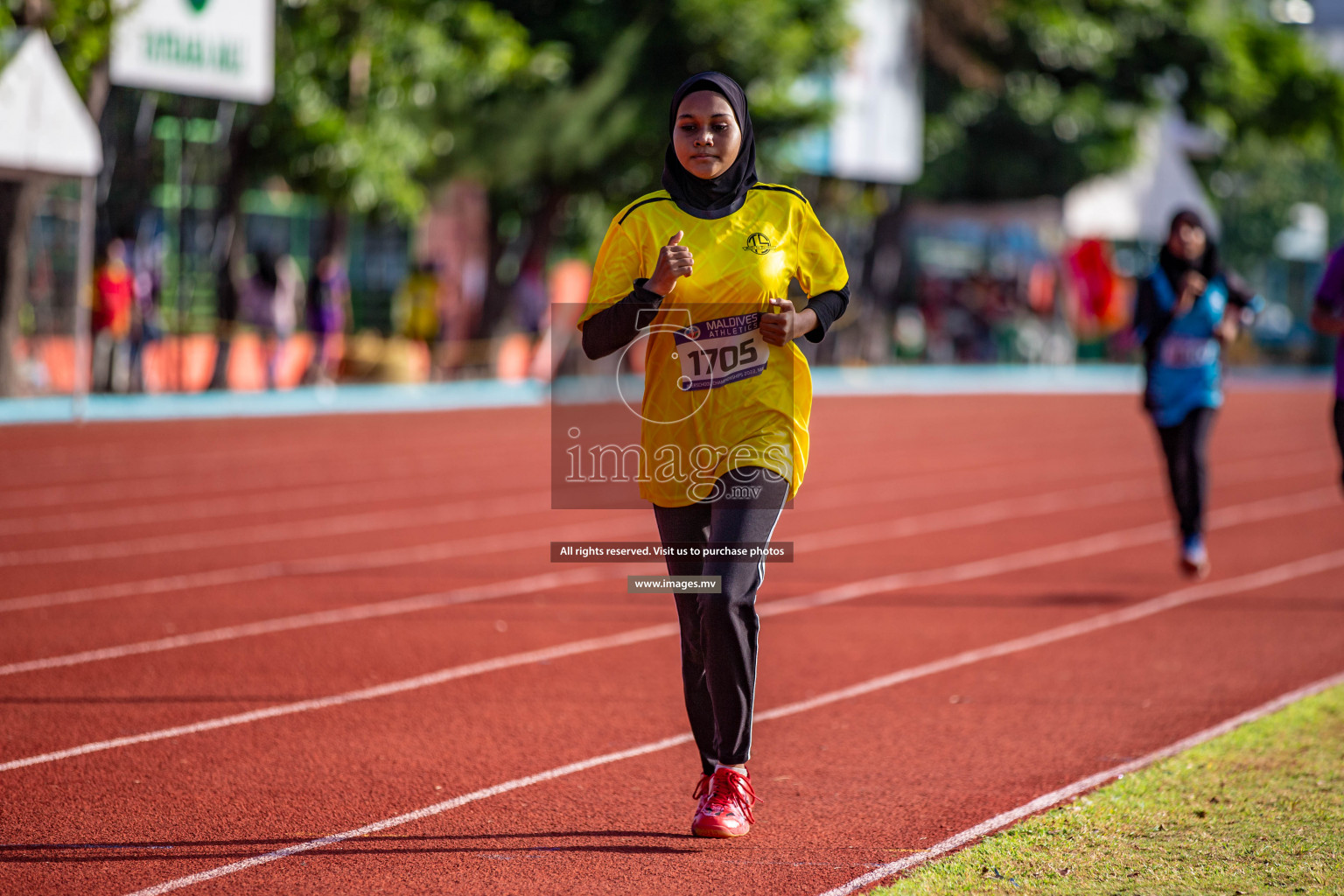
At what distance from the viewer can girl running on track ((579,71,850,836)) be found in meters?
4.25

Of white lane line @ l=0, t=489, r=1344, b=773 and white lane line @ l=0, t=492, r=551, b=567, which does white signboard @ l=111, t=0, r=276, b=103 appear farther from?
white lane line @ l=0, t=489, r=1344, b=773

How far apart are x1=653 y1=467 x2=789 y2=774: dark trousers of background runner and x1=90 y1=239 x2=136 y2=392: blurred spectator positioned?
656 inches

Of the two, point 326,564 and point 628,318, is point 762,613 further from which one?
point 628,318

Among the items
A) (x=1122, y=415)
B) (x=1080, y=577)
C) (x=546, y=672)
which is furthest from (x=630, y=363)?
(x=546, y=672)

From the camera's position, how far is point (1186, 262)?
8.82 m

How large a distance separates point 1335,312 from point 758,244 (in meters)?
4.05

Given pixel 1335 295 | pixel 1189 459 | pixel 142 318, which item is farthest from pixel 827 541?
pixel 142 318

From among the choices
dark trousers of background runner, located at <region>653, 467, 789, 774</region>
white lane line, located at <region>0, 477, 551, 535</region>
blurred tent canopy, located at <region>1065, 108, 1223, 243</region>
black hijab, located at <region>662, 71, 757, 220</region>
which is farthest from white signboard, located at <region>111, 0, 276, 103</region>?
blurred tent canopy, located at <region>1065, 108, 1223, 243</region>

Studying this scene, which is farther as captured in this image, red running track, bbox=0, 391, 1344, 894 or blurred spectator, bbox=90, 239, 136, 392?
blurred spectator, bbox=90, 239, 136, 392

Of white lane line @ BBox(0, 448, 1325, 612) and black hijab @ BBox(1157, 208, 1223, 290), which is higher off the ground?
black hijab @ BBox(1157, 208, 1223, 290)

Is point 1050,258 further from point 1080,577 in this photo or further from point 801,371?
point 801,371

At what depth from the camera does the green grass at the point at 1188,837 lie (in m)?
3.94

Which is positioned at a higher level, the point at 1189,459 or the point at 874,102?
the point at 874,102

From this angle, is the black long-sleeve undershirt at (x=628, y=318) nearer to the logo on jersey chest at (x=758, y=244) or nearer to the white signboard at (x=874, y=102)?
the logo on jersey chest at (x=758, y=244)
